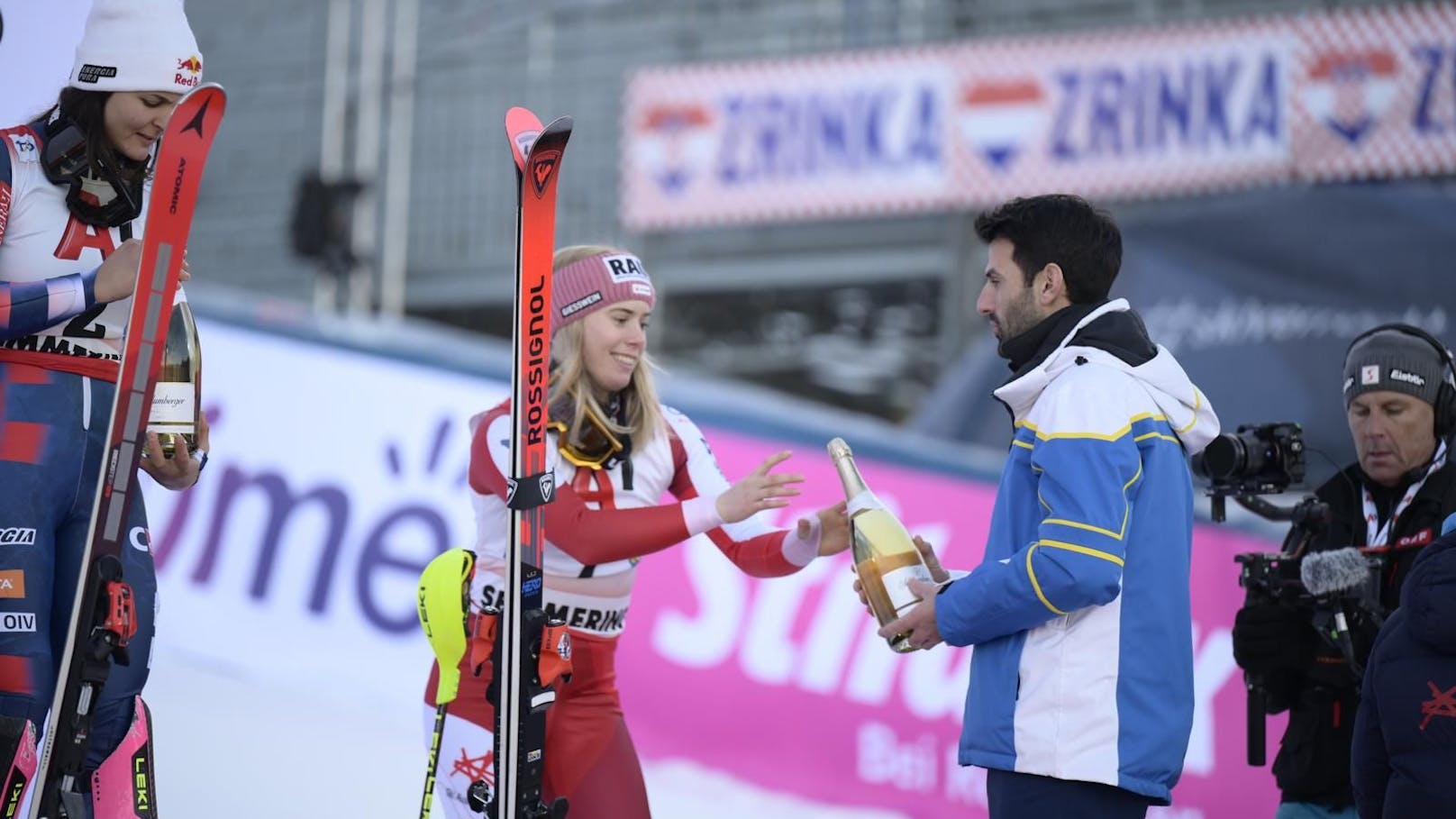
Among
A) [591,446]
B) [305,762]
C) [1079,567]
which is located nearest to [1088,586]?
[1079,567]

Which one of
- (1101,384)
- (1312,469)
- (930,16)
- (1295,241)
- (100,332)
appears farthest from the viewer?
(930,16)

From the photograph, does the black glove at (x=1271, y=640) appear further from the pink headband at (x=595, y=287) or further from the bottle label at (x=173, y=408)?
the bottle label at (x=173, y=408)

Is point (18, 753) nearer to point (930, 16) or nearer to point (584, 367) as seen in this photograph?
point (584, 367)

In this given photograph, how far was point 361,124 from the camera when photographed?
10.4 m

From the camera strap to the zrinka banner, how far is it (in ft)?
16.9

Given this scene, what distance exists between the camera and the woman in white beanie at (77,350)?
269 centimetres

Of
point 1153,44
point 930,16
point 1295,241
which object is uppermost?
point 930,16

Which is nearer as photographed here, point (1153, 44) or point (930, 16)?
point (1153, 44)

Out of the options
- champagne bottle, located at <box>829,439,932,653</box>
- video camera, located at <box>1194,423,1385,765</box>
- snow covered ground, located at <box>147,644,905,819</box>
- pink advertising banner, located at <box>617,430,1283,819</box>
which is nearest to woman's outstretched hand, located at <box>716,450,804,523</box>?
champagne bottle, located at <box>829,439,932,653</box>

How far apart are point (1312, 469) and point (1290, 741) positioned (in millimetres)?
3679

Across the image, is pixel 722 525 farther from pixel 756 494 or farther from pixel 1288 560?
pixel 1288 560

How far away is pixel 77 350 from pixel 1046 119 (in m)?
6.71

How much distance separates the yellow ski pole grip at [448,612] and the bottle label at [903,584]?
0.86 metres

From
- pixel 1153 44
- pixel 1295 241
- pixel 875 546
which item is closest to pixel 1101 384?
pixel 875 546
